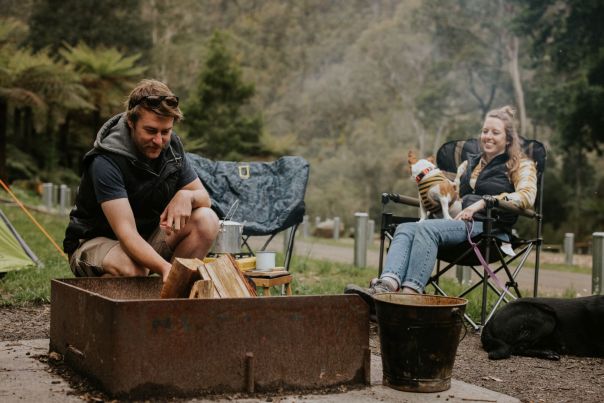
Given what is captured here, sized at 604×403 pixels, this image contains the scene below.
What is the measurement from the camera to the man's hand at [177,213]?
2584mm

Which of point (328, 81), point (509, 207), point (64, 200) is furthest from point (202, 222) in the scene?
point (328, 81)

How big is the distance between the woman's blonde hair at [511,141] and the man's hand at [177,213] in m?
1.89

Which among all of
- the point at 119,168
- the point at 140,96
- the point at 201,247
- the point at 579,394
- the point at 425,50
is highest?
the point at 425,50

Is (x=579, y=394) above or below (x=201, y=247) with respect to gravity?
below

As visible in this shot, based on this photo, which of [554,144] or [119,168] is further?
[554,144]

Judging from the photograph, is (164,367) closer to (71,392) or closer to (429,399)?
(71,392)

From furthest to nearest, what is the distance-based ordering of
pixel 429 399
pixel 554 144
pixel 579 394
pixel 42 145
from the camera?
1. pixel 554 144
2. pixel 42 145
3. pixel 579 394
4. pixel 429 399

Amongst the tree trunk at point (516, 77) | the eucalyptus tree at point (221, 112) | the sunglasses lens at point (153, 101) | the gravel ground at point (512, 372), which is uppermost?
the tree trunk at point (516, 77)

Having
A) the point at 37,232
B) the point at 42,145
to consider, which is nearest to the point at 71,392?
the point at 37,232

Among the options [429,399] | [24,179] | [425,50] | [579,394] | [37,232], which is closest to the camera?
[429,399]

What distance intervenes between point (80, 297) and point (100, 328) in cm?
23

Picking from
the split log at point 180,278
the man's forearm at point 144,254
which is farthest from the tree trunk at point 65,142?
the split log at point 180,278

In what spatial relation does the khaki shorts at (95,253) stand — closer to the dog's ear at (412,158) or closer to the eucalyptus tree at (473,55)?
the dog's ear at (412,158)

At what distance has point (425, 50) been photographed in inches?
1101
